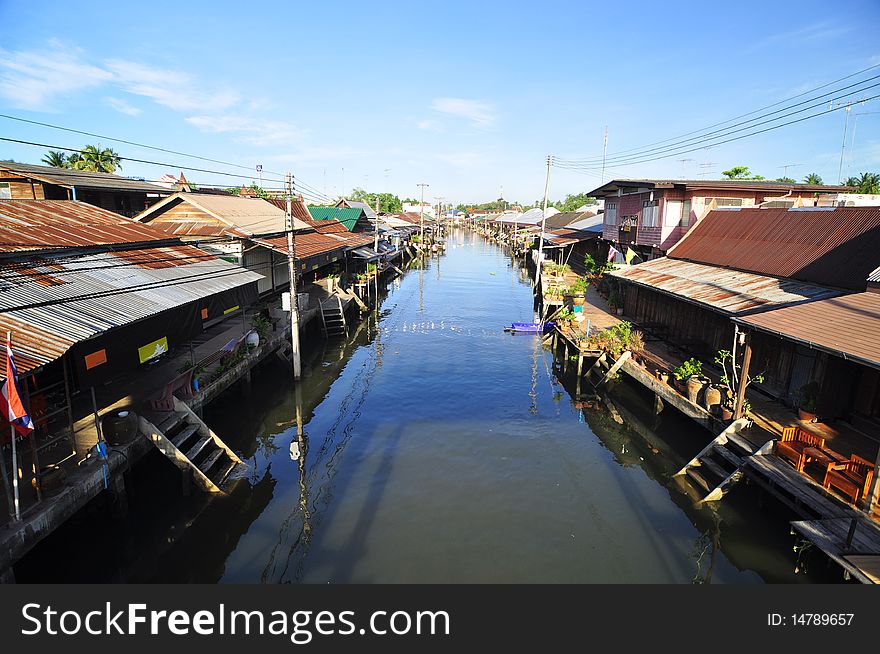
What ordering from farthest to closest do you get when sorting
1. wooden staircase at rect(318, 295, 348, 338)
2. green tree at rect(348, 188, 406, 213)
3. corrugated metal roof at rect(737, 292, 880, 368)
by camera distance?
green tree at rect(348, 188, 406, 213)
wooden staircase at rect(318, 295, 348, 338)
corrugated metal roof at rect(737, 292, 880, 368)

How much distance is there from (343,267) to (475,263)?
31.6 m

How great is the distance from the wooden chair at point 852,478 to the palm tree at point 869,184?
54081mm

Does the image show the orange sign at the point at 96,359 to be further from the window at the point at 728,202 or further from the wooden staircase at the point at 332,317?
the window at the point at 728,202

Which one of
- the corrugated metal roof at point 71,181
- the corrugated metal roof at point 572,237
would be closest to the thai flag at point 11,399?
the corrugated metal roof at point 71,181

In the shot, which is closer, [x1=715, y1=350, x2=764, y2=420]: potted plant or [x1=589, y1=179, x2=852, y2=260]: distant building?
[x1=715, y1=350, x2=764, y2=420]: potted plant

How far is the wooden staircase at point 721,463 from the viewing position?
12.9 metres

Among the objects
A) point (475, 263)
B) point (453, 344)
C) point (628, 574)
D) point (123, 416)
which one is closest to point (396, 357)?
point (453, 344)

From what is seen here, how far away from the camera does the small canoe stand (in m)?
32.2

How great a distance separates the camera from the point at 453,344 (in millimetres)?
29766

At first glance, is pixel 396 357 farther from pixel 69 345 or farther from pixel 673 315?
pixel 69 345

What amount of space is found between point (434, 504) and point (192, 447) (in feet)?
23.4

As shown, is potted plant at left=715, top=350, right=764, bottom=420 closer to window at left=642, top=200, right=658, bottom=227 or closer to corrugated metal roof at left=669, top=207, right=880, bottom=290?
corrugated metal roof at left=669, top=207, right=880, bottom=290

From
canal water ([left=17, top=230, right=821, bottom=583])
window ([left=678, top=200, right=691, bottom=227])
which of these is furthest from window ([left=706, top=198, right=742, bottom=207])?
canal water ([left=17, top=230, right=821, bottom=583])

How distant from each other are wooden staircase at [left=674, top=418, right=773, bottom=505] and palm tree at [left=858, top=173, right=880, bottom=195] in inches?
2054
